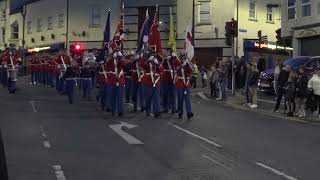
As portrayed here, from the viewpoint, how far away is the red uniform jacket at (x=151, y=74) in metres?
19.1

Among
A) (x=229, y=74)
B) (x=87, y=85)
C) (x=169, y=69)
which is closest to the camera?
(x=169, y=69)

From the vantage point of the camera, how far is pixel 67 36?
59.3m

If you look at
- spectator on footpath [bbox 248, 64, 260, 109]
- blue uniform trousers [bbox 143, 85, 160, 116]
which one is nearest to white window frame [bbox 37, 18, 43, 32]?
spectator on footpath [bbox 248, 64, 260, 109]

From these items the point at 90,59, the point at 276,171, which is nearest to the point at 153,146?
the point at 276,171

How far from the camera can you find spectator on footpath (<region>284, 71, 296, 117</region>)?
69.8 ft

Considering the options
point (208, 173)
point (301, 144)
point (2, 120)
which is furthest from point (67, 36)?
point (208, 173)

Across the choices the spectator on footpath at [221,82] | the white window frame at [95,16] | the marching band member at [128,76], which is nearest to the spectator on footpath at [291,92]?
the marching band member at [128,76]

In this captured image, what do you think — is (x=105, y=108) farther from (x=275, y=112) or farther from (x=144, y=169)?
(x=144, y=169)

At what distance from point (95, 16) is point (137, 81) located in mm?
37528

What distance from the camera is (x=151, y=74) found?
62.7 ft

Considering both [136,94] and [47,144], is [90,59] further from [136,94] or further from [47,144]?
[47,144]

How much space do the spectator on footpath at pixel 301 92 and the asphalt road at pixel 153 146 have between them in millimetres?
1538

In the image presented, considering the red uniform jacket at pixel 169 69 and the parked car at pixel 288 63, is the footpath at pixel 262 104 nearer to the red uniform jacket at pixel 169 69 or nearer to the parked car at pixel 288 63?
the parked car at pixel 288 63

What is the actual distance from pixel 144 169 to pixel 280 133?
6.80 metres
